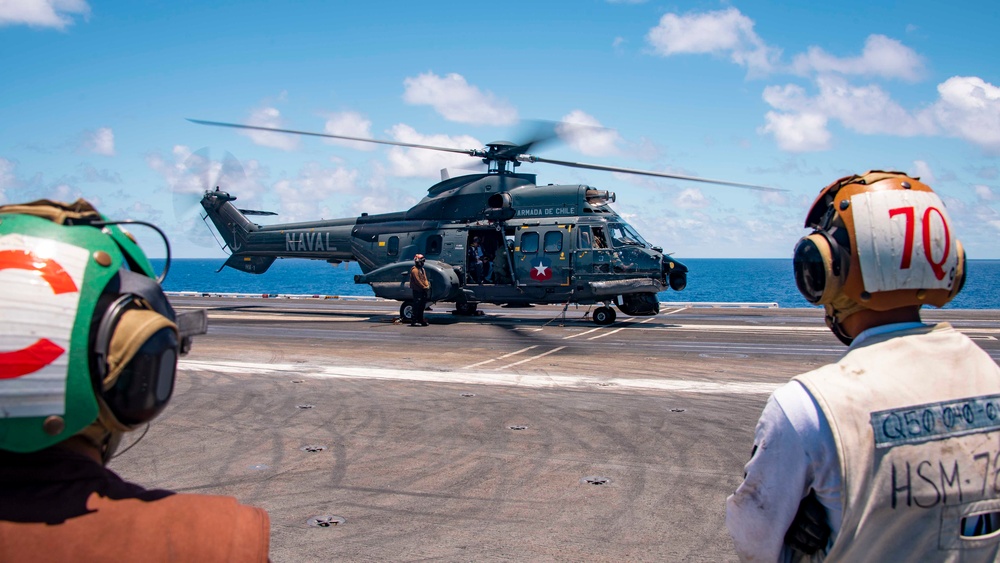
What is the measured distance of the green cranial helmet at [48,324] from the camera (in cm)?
154

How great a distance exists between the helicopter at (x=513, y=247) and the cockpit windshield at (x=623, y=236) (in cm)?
2

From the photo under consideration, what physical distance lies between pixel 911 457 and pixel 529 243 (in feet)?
53.7

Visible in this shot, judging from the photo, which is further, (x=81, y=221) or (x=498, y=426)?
(x=498, y=426)

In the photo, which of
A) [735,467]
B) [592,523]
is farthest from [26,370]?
[735,467]

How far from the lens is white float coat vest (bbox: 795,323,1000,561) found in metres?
1.90

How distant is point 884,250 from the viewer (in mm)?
2104

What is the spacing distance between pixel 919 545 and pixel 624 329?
15.7m

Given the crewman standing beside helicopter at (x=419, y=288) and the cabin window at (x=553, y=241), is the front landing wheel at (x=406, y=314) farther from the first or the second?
the cabin window at (x=553, y=241)

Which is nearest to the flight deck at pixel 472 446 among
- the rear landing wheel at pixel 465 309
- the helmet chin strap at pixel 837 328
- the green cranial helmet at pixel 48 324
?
the helmet chin strap at pixel 837 328

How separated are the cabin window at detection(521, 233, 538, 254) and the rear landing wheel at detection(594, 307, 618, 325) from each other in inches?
89.4

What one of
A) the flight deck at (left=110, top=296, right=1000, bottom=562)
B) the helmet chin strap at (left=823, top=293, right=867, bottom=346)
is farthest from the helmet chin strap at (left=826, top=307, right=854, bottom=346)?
the flight deck at (left=110, top=296, right=1000, bottom=562)

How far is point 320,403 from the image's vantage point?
26.9ft

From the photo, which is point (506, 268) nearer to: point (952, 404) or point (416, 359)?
point (416, 359)

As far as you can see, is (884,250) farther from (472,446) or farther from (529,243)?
(529,243)
